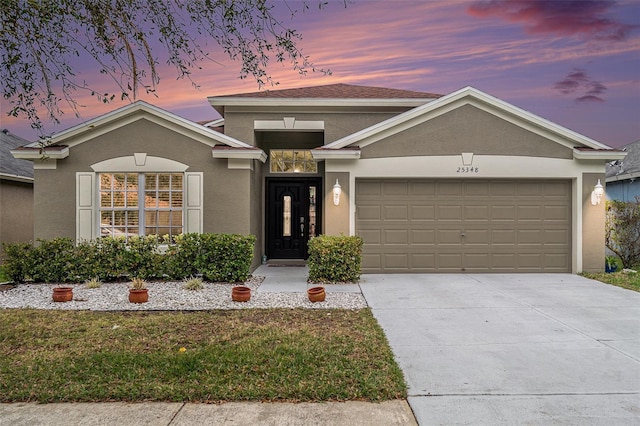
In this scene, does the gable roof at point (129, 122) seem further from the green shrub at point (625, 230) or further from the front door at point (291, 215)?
the green shrub at point (625, 230)

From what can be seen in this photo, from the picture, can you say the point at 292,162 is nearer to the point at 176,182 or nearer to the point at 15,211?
the point at 176,182

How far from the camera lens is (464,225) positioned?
1041cm

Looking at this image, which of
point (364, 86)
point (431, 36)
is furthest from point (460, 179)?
point (364, 86)

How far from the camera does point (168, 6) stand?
17.6 ft

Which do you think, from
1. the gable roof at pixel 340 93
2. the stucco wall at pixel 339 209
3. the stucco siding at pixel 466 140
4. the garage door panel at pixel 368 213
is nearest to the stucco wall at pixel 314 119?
the gable roof at pixel 340 93

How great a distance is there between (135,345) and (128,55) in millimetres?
3673

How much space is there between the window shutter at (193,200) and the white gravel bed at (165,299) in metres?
1.84

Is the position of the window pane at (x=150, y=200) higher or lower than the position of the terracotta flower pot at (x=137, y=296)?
higher

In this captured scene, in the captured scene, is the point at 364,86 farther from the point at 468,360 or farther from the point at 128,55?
the point at 468,360

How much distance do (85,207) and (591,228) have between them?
41.4 feet

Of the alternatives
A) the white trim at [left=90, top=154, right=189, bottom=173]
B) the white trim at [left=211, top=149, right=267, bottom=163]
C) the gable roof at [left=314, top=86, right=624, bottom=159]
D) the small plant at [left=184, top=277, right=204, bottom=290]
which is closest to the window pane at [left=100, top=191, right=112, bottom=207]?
the white trim at [left=90, top=154, right=189, bottom=173]

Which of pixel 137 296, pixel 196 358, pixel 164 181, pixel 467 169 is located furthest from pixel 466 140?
pixel 196 358

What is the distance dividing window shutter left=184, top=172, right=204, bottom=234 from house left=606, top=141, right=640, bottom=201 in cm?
1459

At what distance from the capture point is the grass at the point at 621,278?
9.04 metres
